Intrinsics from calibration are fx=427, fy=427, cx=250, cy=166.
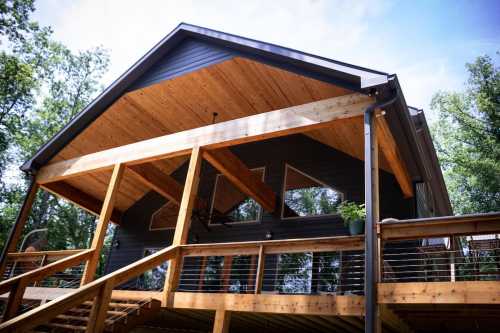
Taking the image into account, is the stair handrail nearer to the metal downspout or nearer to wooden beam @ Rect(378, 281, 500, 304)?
the metal downspout

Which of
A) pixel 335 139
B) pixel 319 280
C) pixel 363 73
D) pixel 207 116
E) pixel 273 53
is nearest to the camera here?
pixel 363 73

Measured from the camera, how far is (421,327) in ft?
21.1

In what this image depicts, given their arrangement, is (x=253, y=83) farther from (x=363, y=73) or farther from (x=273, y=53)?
(x=363, y=73)

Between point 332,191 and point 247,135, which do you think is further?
point 332,191

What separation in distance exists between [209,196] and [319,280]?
369 cm

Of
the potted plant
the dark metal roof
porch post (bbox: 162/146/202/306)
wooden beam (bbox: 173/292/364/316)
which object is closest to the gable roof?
the dark metal roof

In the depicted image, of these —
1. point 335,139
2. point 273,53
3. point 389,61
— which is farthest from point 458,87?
point 273,53

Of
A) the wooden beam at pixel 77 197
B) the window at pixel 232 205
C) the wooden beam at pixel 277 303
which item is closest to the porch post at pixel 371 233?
the wooden beam at pixel 277 303

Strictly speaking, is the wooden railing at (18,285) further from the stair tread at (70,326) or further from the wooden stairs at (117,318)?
the stair tread at (70,326)

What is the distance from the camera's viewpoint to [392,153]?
6.43m

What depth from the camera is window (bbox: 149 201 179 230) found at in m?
11.1

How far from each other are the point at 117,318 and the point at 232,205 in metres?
4.98

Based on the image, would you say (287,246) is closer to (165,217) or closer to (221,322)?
(221,322)

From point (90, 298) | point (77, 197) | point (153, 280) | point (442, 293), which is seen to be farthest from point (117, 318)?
point (77, 197)
